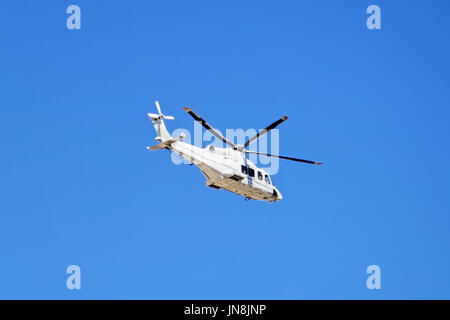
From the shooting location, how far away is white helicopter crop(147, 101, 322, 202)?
63500 mm

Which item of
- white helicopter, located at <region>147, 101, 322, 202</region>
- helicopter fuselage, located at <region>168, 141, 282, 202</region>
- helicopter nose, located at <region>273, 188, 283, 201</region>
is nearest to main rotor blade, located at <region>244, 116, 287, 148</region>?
white helicopter, located at <region>147, 101, 322, 202</region>

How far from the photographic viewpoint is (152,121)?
6406 centimetres

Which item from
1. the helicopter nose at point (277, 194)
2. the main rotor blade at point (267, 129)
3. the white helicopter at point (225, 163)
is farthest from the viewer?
the helicopter nose at point (277, 194)

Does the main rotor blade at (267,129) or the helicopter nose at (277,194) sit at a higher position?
the main rotor blade at (267,129)

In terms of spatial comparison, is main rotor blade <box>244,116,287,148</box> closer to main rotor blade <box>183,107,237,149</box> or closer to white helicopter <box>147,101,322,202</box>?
white helicopter <box>147,101,322,202</box>

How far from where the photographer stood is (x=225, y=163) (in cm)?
6731

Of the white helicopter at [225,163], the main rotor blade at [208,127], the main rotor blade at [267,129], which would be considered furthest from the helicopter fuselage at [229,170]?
the main rotor blade at [267,129]

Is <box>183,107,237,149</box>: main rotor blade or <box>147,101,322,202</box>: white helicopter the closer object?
<box>147,101,322,202</box>: white helicopter

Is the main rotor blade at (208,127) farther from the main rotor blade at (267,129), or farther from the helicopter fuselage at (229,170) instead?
the main rotor blade at (267,129)

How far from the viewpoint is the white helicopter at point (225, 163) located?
63500 millimetres
